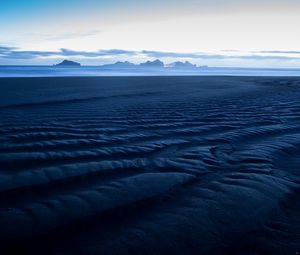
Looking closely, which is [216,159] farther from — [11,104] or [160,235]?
[11,104]

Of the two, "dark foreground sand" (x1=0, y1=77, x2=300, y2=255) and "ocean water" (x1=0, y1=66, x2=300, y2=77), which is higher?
"ocean water" (x1=0, y1=66, x2=300, y2=77)

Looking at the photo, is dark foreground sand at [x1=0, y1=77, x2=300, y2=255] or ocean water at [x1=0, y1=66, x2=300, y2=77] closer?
dark foreground sand at [x1=0, y1=77, x2=300, y2=255]

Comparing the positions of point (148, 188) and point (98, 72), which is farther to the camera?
point (98, 72)

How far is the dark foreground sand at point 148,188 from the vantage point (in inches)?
91.4

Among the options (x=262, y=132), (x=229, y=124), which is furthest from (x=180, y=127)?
(x=262, y=132)

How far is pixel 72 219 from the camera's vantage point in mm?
2564

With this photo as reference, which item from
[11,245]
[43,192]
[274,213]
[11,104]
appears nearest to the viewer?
[11,245]

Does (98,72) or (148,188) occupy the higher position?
(98,72)

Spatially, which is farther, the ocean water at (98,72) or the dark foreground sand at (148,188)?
the ocean water at (98,72)

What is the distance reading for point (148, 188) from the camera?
128 inches

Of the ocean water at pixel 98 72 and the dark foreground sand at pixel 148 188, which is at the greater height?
the ocean water at pixel 98 72

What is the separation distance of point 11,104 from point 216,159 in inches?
274

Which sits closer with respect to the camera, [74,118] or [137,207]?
[137,207]

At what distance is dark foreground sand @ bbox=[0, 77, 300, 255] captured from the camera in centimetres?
232
